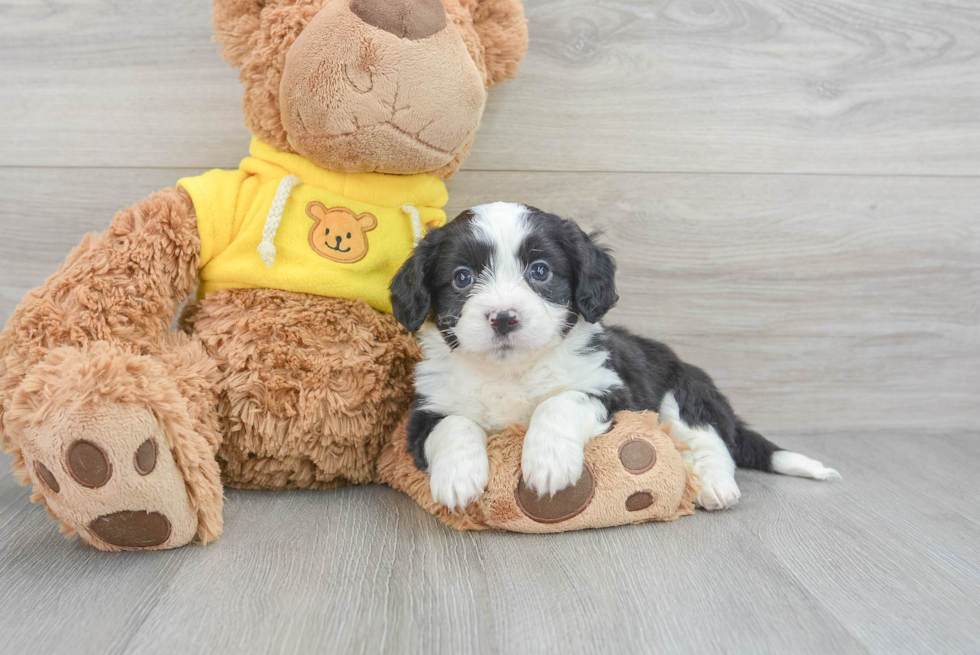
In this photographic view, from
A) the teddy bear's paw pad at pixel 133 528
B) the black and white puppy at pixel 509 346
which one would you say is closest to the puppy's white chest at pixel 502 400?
the black and white puppy at pixel 509 346

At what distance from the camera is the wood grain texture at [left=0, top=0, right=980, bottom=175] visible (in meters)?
2.17

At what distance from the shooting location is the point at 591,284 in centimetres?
168

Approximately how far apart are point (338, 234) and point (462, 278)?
366 mm

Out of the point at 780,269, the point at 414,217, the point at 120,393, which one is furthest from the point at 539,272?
the point at 780,269

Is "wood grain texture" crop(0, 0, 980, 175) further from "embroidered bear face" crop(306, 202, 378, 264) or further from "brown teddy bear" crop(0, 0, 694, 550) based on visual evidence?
"embroidered bear face" crop(306, 202, 378, 264)

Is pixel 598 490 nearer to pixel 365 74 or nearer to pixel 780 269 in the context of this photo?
pixel 365 74

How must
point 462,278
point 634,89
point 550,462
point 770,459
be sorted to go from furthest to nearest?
point 634,89 → point 770,459 → point 462,278 → point 550,462

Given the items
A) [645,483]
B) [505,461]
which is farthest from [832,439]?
[505,461]

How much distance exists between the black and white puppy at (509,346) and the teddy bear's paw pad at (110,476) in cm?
52

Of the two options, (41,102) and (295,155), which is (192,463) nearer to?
(295,155)

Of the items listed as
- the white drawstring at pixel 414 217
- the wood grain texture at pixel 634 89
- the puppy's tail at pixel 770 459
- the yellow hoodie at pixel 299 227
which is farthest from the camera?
the wood grain texture at pixel 634 89

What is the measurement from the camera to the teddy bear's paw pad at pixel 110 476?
1.34 meters

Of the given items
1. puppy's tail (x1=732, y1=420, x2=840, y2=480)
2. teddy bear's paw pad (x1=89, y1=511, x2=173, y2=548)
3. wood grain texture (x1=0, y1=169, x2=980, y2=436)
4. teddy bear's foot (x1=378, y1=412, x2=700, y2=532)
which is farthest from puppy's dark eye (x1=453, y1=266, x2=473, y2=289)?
puppy's tail (x1=732, y1=420, x2=840, y2=480)

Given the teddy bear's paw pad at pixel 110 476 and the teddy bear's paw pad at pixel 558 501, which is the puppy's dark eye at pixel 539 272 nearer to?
the teddy bear's paw pad at pixel 558 501
